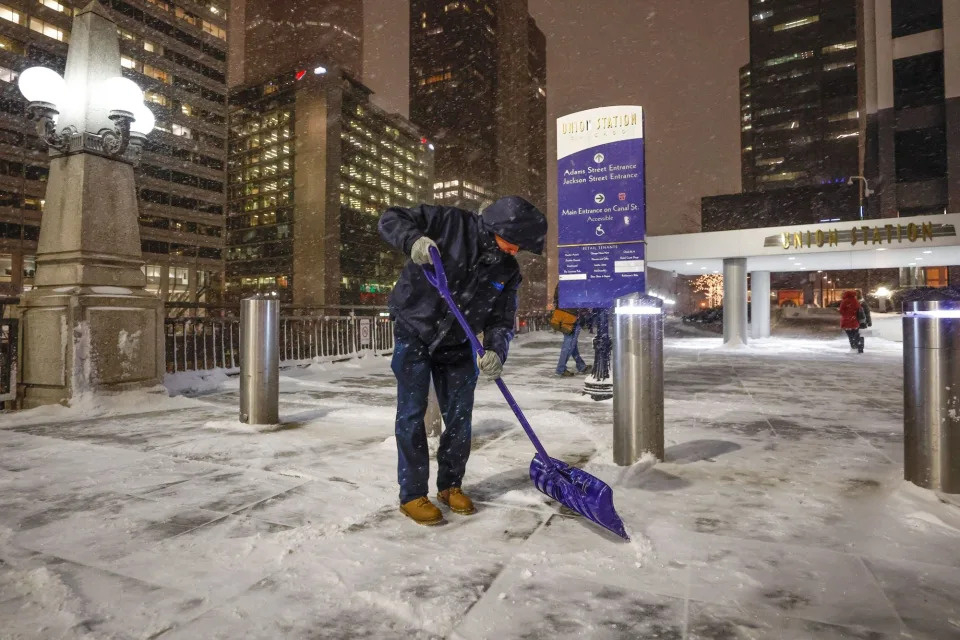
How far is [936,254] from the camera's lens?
66.7 feet

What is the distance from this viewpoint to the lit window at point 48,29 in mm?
65625

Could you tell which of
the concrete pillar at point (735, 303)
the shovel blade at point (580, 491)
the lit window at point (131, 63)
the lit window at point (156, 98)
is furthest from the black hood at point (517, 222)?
the lit window at point (156, 98)

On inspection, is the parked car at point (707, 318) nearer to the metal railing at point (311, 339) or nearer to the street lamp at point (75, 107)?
the metal railing at point (311, 339)

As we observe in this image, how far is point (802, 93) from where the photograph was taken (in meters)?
129

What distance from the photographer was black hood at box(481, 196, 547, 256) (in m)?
2.78

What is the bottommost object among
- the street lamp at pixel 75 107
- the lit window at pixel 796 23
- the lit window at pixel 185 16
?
the street lamp at pixel 75 107

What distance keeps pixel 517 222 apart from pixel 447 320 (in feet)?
2.13

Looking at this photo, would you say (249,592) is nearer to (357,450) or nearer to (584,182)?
(357,450)

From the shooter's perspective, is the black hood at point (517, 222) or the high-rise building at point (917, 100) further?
the high-rise building at point (917, 100)

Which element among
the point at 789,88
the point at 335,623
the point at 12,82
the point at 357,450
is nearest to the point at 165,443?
the point at 357,450

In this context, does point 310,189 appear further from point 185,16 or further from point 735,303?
point 735,303

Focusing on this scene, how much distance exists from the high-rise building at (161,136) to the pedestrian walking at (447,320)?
79.2 meters

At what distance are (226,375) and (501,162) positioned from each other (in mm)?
185081

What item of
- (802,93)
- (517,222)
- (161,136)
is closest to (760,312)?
(517,222)
